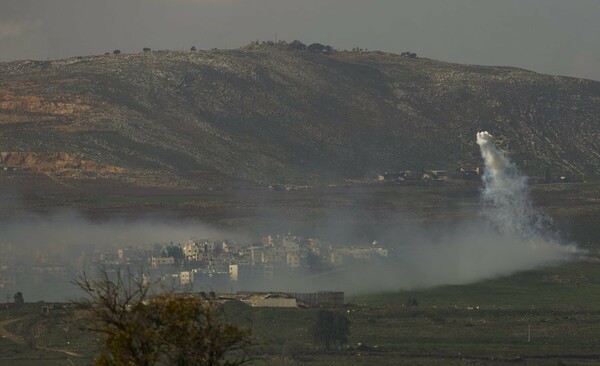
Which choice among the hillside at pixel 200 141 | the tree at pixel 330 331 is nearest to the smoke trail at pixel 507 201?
the hillside at pixel 200 141

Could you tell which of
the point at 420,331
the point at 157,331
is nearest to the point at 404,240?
the point at 420,331

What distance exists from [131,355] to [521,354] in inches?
1598

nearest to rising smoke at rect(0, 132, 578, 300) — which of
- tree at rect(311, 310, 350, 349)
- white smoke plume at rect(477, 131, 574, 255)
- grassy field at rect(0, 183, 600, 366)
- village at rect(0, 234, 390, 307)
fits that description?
white smoke plume at rect(477, 131, 574, 255)

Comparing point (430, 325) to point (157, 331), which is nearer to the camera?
point (157, 331)

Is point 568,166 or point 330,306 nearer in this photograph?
point 330,306

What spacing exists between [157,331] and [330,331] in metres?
41.2

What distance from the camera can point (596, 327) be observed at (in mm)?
78375

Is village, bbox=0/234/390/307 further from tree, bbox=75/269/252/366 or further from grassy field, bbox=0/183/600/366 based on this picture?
tree, bbox=75/269/252/366

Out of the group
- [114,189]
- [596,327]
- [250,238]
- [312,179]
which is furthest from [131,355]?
[312,179]

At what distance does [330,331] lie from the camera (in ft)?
231

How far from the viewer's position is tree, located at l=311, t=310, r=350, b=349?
7012 cm

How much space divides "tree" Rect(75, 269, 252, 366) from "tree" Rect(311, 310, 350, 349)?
132 ft

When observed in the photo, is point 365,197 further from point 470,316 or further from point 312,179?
point 470,316

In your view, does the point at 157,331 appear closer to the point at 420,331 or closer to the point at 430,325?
the point at 420,331
